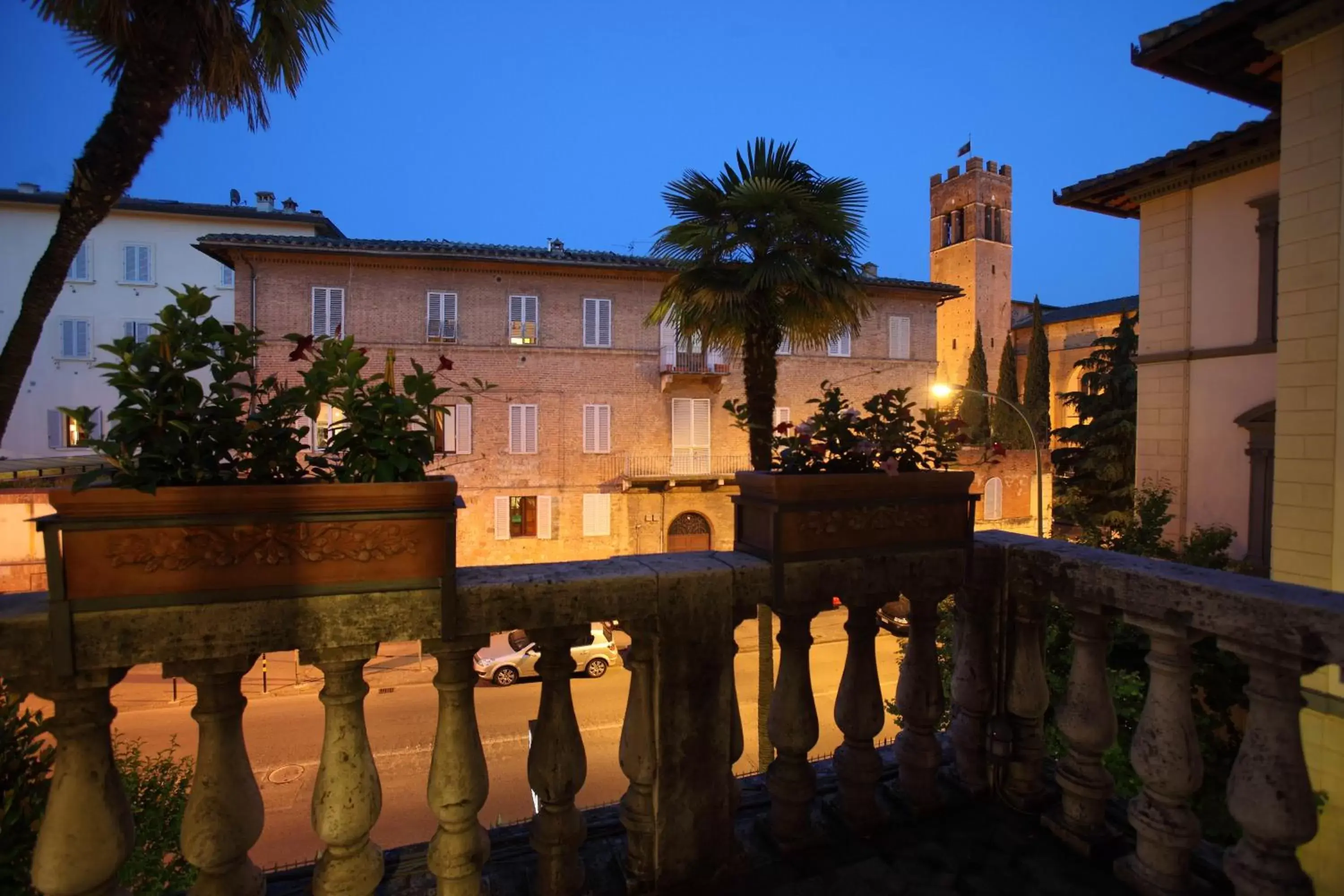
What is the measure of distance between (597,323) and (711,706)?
21.2 meters

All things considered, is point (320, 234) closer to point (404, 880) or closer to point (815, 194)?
point (815, 194)

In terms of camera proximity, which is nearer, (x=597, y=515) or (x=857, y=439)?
(x=857, y=439)

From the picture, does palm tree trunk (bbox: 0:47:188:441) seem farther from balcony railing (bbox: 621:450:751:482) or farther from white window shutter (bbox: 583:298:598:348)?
balcony railing (bbox: 621:450:751:482)

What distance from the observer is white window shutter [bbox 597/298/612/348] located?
22.6 m

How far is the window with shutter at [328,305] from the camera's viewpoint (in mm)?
20562

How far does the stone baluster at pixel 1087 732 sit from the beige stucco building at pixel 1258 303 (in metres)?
1.73

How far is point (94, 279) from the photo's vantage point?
25.5m

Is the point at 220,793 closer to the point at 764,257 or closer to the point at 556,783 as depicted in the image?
the point at 556,783

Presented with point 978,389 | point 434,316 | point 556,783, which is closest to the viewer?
point 556,783

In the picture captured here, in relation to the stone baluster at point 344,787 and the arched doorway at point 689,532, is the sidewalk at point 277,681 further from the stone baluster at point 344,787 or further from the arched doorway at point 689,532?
the stone baluster at point 344,787

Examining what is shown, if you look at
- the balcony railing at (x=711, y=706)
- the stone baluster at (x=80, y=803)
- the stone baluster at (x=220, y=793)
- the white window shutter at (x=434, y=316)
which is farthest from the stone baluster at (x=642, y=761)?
the white window shutter at (x=434, y=316)

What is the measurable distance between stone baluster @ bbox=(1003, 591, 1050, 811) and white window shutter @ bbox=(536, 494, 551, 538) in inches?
781

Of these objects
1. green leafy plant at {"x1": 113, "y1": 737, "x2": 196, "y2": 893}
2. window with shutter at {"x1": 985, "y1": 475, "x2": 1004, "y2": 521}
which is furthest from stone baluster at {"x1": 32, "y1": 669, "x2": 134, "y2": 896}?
window with shutter at {"x1": 985, "y1": 475, "x2": 1004, "y2": 521}

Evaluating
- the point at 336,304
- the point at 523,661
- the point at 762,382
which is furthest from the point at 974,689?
the point at 336,304
